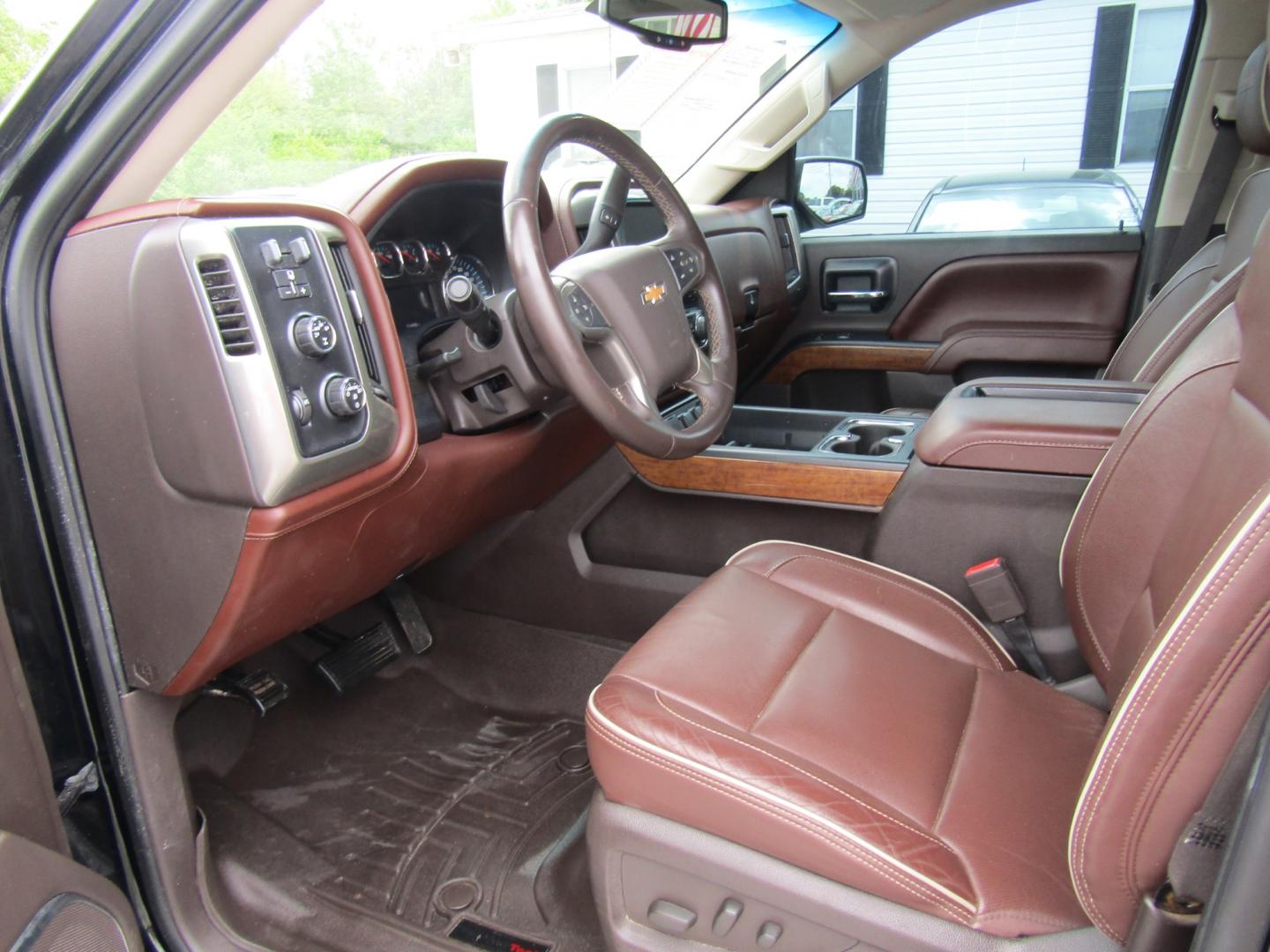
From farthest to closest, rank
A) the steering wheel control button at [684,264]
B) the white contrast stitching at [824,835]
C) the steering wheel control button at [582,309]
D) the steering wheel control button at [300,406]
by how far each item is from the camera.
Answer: the steering wheel control button at [684,264]
the steering wheel control button at [582,309]
the steering wheel control button at [300,406]
the white contrast stitching at [824,835]

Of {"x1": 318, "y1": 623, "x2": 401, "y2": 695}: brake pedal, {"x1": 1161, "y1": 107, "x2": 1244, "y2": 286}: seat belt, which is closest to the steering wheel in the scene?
{"x1": 318, "y1": 623, "x2": 401, "y2": 695}: brake pedal

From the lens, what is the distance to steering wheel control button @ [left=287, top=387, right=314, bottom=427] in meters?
0.97

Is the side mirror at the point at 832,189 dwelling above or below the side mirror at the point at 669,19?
below

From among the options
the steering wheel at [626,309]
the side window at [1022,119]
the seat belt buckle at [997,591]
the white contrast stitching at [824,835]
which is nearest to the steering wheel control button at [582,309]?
the steering wheel at [626,309]

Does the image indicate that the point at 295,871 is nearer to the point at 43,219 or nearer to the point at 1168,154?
the point at 43,219

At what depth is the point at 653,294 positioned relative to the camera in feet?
4.59

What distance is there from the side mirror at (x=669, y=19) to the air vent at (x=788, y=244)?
0.79m

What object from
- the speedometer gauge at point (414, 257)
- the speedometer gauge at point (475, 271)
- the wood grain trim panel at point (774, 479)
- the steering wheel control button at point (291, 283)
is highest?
the steering wheel control button at point (291, 283)

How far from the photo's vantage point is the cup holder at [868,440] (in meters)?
1.82

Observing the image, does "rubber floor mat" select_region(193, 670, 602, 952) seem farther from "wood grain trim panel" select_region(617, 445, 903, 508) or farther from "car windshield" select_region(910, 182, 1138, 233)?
"car windshield" select_region(910, 182, 1138, 233)

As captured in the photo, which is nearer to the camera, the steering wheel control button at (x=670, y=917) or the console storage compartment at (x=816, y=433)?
the steering wheel control button at (x=670, y=917)

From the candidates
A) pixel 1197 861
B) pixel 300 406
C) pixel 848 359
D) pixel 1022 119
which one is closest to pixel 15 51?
pixel 300 406

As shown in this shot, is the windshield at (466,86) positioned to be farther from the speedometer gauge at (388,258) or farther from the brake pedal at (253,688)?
the brake pedal at (253,688)

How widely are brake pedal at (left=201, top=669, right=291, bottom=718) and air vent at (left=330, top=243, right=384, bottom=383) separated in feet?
2.17
